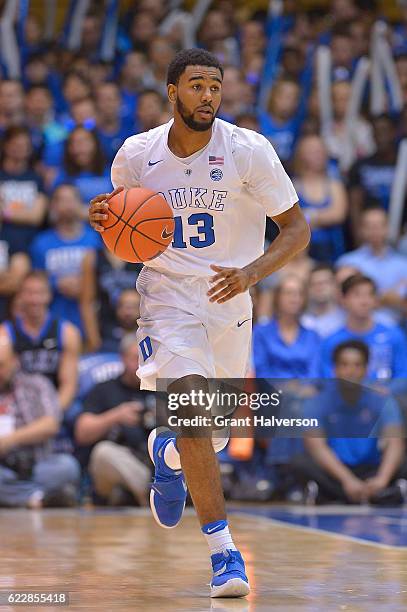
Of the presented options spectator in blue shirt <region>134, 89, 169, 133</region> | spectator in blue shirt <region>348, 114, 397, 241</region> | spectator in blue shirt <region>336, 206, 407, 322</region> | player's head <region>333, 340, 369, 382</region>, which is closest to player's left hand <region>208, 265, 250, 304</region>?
player's head <region>333, 340, 369, 382</region>

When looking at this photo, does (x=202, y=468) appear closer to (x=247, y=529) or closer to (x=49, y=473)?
(x=247, y=529)

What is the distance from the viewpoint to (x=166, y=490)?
5.79m

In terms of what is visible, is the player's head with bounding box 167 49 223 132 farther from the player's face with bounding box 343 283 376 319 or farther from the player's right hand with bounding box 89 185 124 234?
the player's face with bounding box 343 283 376 319

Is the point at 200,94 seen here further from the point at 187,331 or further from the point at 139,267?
the point at 139,267

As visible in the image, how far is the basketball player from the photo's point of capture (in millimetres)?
5352

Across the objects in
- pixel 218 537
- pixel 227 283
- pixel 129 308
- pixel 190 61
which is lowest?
pixel 218 537

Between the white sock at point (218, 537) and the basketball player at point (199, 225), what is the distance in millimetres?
429

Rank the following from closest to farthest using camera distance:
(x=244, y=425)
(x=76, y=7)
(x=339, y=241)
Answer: (x=244, y=425), (x=339, y=241), (x=76, y=7)

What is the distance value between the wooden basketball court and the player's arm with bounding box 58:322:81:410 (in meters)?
1.47

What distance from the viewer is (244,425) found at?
6.80m

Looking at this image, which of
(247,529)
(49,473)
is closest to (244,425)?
(247,529)

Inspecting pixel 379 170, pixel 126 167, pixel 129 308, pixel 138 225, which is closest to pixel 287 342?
pixel 129 308

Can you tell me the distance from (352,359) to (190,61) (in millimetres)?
4750

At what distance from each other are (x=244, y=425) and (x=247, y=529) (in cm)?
138
